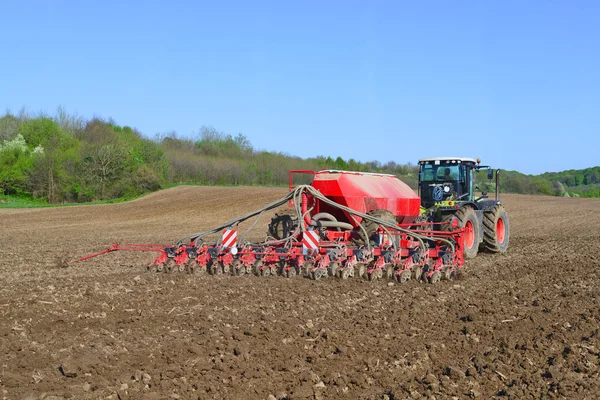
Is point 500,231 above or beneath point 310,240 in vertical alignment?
beneath

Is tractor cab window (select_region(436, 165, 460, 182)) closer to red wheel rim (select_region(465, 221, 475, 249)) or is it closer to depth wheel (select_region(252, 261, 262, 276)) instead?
red wheel rim (select_region(465, 221, 475, 249))

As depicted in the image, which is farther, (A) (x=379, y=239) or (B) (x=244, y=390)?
(A) (x=379, y=239)

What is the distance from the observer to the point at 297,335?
236 inches

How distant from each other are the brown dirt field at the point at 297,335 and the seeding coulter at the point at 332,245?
1.25 ft

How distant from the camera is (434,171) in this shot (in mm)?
13469

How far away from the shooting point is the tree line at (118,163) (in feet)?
131

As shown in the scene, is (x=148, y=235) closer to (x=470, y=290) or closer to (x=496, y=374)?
(x=470, y=290)

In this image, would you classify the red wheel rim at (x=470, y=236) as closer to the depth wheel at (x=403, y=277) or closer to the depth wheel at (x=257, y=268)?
the depth wheel at (x=403, y=277)

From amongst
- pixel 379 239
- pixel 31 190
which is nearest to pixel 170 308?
pixel 379 239

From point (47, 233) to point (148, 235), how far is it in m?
3.93

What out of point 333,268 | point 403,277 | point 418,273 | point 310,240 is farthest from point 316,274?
point 418,273

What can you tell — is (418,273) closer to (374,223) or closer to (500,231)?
(374,223)

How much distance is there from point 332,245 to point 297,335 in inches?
160

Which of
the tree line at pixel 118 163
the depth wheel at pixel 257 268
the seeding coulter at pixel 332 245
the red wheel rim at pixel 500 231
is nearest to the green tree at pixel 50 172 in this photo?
the tree line at pixel 118 163
